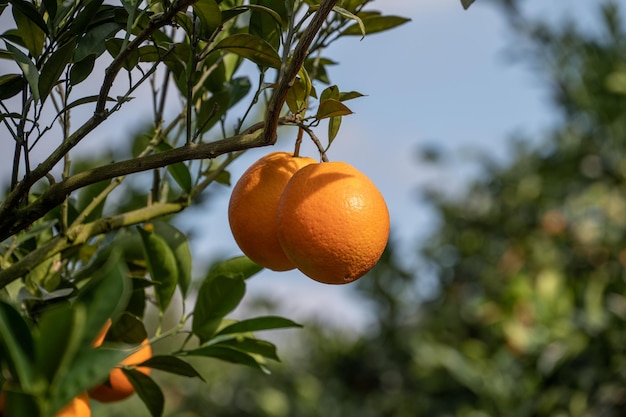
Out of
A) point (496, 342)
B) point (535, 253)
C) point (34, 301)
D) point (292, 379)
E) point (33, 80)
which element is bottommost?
point (292, 379)

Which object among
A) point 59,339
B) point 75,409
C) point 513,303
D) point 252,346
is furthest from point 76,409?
point 513,303

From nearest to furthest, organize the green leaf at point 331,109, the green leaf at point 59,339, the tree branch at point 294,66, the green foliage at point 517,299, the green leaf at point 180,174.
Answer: the green leaf at point 59,339, the tree branch at point 294,66, the green leaf at point 331,109, the green leaf at point 180,174, the green foliage at point 517,299

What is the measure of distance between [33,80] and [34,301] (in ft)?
0.71

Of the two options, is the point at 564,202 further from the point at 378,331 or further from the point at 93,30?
the point at 93,30

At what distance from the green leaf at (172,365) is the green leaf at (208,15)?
301 millimetres

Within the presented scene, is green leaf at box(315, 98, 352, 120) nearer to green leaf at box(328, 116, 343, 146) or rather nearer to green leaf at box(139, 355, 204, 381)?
green leaf at box(328, 116, 343, 146)

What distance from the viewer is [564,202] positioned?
10.0 feet

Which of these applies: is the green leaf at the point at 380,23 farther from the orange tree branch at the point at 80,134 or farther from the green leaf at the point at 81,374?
the green leaf at the point at 81,374

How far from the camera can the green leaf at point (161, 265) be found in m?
0.81

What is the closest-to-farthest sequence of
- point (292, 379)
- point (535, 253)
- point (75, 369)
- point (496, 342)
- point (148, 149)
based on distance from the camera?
point (75, 369)
point (148, 149)
point (496, 342)
point (535, 253)
point (292, 379)

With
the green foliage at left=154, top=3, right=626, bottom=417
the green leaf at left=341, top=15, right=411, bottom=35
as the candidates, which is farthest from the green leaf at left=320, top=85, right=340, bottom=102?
the green foliage at left=154, top=3, right=626, bottom=417

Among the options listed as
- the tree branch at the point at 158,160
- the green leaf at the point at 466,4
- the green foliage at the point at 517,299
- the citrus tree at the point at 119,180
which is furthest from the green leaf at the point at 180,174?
the green foliage at the point at 517,299

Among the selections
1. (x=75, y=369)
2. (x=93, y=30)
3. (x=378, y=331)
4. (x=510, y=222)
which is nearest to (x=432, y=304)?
(x=378, y=331)

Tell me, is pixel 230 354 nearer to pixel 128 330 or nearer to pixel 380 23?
pixel 128 330
